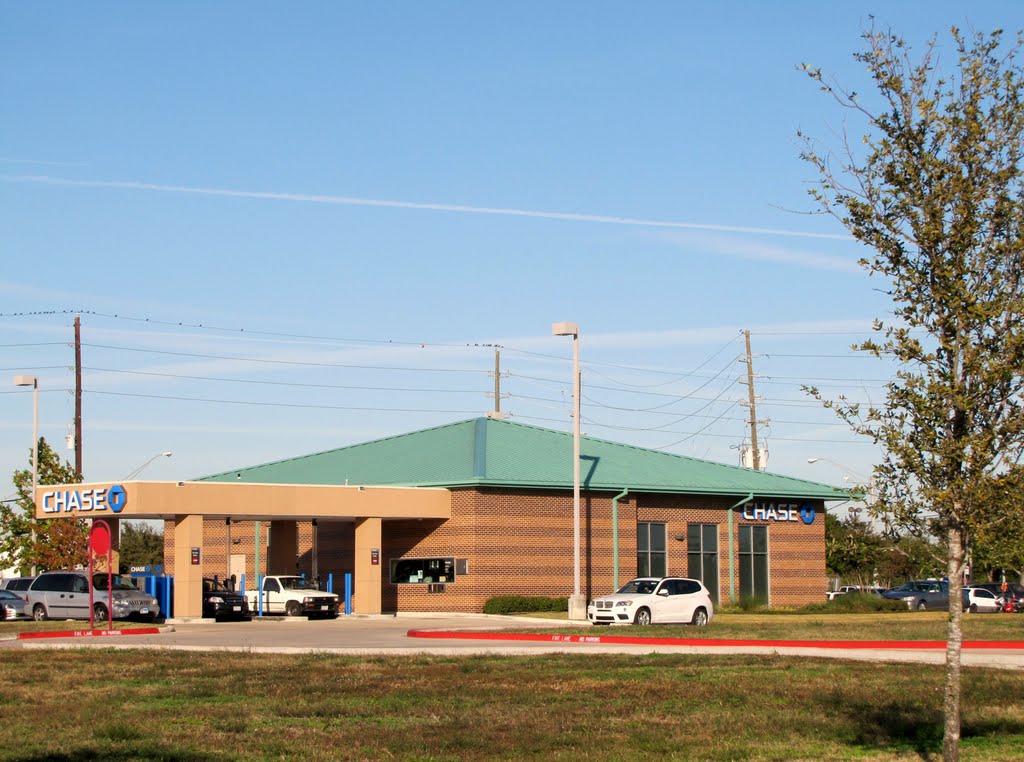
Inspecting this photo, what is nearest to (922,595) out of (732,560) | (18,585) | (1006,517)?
(732,560)

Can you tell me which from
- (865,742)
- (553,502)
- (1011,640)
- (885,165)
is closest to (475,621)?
(553,502)

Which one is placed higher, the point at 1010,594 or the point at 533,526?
the point at 533,526

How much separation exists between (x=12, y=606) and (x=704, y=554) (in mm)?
26815

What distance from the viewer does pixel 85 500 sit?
4556 cm

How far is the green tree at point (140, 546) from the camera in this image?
349ft

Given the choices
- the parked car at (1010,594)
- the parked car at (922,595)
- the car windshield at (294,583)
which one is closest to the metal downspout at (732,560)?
the parked car at (922,595)

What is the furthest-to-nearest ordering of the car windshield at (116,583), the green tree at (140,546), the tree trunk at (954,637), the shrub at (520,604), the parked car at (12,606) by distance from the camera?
1. the green tree at (140,546)
2. the parked car at (12,606)
3. the shrub at (520,604)
4. the car windshield at (116,583)
5. the tree trunk at (954,637)

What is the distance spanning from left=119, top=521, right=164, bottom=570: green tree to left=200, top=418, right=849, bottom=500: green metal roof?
48384 millimetres

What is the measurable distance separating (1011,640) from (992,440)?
73.7 ft

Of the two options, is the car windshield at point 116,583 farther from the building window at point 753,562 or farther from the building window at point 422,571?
the building window at point 753,562

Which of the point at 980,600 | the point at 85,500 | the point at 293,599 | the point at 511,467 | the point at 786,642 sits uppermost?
the point at 511,467

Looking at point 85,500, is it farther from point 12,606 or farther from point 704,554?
point 704,554

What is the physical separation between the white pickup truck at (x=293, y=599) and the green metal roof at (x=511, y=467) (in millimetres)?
6090

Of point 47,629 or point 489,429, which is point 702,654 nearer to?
point 47,629
